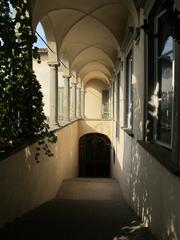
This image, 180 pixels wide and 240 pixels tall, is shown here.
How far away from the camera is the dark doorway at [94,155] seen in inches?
961

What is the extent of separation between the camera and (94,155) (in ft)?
82.8

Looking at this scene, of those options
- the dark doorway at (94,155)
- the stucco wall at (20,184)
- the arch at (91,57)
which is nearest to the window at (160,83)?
the stucco wall at (20,184)

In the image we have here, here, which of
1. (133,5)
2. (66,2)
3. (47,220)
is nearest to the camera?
(47,220)

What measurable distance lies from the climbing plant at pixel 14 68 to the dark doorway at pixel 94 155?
18.6 meters

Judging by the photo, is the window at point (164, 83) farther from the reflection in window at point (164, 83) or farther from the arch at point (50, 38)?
the arch at point (50, 38)

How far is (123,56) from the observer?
11766 mm

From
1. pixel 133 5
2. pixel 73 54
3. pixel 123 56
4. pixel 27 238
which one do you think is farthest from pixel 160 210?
pixel 73 54

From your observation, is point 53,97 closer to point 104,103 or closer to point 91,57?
point 91,57

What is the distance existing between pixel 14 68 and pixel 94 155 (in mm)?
21055

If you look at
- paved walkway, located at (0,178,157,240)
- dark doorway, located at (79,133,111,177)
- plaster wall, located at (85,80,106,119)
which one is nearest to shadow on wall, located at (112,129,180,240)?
paved walkway, located at (0,178,157,240)

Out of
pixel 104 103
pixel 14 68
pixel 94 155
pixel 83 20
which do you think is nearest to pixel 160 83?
pixel 14 68

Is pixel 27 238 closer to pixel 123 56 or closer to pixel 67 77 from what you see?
pixel 123 56

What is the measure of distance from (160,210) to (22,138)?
2.92 m

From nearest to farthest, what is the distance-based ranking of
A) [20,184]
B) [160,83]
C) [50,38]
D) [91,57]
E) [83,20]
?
[20,184] < [160,83] < [83,20] < [50,38] < [91,57]
